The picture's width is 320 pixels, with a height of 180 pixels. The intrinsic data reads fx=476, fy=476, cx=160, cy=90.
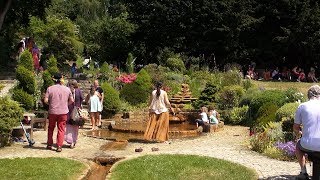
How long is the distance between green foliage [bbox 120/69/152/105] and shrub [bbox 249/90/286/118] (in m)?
5.45

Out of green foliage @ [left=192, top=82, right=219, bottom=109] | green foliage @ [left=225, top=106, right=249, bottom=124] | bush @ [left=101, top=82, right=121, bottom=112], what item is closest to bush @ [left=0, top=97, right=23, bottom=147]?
bush @ [left=101, top=82, right=121, bottom=112]

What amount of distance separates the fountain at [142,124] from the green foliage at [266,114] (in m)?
2.01

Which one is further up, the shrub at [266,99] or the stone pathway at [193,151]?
the shrub at [266,99]

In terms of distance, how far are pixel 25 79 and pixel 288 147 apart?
9090 mm

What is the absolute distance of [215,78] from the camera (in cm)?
2562

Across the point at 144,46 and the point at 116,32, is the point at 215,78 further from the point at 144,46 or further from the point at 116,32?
the point at 116,32

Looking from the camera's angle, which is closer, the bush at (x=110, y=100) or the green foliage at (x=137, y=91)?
the bush at (x=110, y=100)

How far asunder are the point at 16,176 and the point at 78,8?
199 ft

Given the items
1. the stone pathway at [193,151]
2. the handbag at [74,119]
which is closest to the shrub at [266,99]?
the stone pathway at [193,151]

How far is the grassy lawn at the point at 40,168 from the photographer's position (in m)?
8.77

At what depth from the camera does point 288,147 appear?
10664mm

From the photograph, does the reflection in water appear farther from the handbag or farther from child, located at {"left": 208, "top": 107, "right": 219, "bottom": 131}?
the handbag

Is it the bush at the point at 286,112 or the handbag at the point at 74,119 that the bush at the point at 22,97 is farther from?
the bush at the point at 286,112

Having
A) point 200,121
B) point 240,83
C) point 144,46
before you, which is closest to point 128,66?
point 144,46
